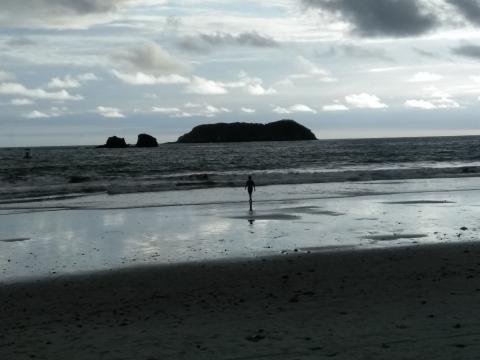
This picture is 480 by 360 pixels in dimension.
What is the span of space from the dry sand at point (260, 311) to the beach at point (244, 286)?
0.09 feet

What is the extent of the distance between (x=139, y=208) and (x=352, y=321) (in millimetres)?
19946

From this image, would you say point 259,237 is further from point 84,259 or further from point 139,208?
point 139,208

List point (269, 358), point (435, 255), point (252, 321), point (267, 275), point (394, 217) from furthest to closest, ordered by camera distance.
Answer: point (394, 217)
point (435, 255)
point (267, 275)
point (252, 321)
point (269, 358)

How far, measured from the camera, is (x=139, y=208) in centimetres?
2727

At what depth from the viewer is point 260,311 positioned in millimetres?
9195

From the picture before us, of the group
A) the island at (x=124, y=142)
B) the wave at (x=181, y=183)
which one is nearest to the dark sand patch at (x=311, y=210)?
the wave at (x=181, y=183)

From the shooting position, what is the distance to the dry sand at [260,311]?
7.32 m

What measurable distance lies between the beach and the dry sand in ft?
0.09

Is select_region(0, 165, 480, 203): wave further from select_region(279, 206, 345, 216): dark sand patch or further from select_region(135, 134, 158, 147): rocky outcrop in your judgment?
select_region(135, 134, 158, 147): rocky outcrop

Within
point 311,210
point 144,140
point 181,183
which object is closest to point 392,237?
point 311,210

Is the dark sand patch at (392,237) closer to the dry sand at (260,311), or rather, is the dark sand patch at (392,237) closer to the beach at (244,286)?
the beach at (244,286)

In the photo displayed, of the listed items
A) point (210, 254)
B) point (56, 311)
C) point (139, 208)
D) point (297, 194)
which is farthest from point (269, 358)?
point (297, 194)

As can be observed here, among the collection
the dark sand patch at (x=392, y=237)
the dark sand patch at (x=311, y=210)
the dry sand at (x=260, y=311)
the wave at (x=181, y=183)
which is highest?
the dry sand at (x=260, y=311)

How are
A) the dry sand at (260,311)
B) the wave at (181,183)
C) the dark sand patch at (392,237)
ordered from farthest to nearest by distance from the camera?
the wave at (181,183) → the dark sand patch at (392,237) → the dry sand at (260,311)
